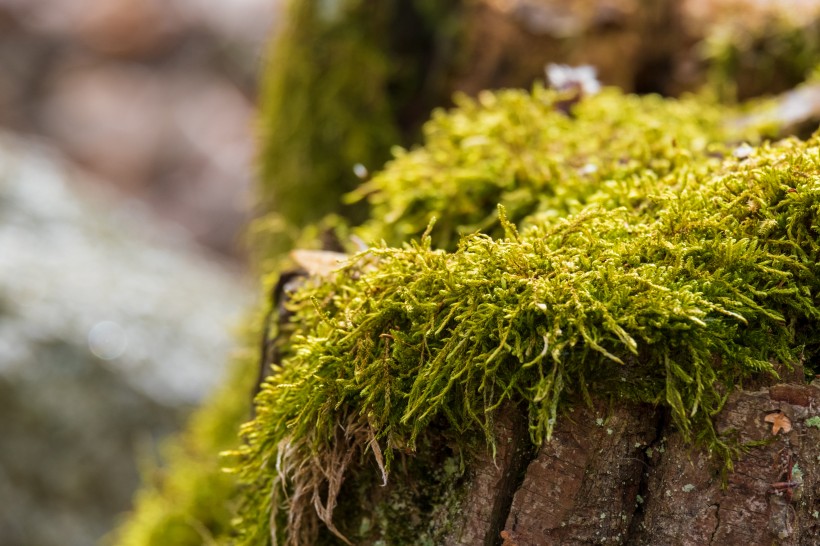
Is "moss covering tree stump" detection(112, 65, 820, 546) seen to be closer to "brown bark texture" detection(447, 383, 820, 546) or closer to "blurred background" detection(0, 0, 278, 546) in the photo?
"brown bark texture" detection(447, 383, 820, 546)

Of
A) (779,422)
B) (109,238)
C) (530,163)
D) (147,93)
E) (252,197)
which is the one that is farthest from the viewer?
(147,93)

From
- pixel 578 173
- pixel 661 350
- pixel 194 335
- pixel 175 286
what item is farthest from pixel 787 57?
pixel 175 286

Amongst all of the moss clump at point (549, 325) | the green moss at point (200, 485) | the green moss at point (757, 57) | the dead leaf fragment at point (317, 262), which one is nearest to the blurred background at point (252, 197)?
the green moss at point (757, 57)

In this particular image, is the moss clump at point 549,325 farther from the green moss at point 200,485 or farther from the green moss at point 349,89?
the green moss at point 349,89

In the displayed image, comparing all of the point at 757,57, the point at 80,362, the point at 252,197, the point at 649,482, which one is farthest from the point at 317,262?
the point at 80,362

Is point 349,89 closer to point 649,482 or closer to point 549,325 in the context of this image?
point 549,325

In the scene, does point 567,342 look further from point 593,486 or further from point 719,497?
point 719,497

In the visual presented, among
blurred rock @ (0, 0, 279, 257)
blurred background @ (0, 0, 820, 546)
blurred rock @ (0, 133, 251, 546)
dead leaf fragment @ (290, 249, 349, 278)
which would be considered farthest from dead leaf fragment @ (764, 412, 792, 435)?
blurred rock @ (0, 0, 279, 257)
